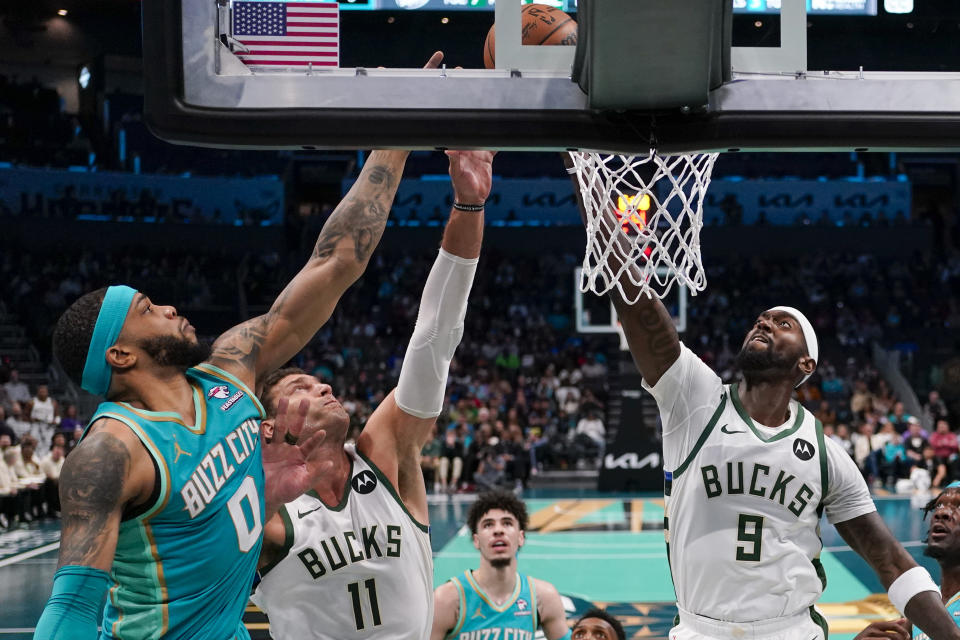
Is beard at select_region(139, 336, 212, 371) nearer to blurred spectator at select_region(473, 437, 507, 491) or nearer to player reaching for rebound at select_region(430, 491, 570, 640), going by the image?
player reaching for rebound at select_region(430, 491, 570, 640)

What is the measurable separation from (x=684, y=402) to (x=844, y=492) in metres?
0.76

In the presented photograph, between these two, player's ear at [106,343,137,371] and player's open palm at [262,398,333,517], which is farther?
player's open palm at [262,398,333,517]

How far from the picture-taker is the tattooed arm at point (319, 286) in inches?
125

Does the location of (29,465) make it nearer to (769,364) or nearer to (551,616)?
(551,616)

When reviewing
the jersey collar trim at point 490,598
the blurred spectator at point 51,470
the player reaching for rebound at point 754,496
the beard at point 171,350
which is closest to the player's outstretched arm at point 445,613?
the jersey collar trim at point 490,598

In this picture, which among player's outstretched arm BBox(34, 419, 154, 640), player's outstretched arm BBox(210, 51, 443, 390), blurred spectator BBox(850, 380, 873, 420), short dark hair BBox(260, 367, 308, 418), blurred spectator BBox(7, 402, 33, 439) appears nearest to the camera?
player's outstretched arm BBox(34, 419, 154, 640)

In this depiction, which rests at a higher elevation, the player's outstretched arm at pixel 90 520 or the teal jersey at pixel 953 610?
the player's outstretched arm at pixel 90 520

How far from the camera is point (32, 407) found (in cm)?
1628

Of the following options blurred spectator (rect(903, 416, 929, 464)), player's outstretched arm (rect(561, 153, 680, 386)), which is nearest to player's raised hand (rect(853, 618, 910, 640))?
player's outstretched arm (rect(561, 153, 680, 386))

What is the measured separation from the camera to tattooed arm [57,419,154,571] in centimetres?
236

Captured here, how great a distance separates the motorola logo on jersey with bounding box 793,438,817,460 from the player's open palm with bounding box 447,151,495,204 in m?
1.75

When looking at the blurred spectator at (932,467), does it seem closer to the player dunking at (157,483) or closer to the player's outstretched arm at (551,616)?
the player's outstretched arm at (551,616)

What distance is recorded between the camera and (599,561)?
10.8 meters

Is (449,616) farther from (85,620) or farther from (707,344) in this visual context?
(707,344)
